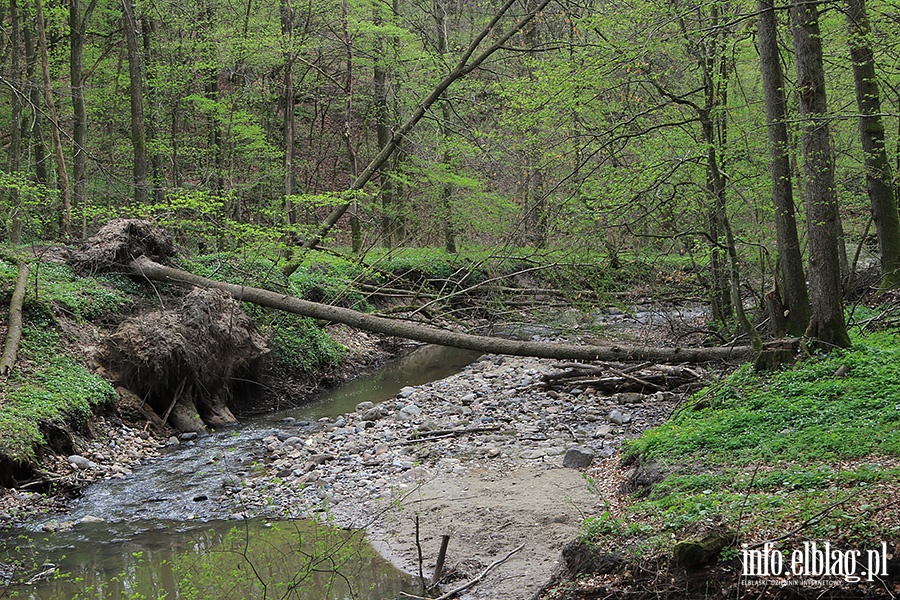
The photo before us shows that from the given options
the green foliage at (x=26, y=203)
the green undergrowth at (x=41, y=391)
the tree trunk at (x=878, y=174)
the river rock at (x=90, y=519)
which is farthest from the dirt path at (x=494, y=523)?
the green foliage at (x=26, y=203)

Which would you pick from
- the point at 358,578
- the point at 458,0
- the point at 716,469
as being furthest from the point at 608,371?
the point at 458,0

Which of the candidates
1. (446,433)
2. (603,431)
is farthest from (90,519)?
(603,431)

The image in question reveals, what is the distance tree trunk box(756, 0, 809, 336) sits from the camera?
7293mm

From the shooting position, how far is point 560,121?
31.9 ft

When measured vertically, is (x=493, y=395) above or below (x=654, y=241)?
below

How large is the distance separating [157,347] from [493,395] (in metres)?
5.20

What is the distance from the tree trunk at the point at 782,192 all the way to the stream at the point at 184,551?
5.19 m

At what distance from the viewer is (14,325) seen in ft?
28.3

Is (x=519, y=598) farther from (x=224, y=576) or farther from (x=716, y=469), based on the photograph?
(x=224, y=576)

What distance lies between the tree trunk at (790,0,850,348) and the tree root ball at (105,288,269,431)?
8142 mm

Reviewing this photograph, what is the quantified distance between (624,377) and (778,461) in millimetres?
5393

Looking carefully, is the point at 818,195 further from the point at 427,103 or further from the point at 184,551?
the point at 184,551

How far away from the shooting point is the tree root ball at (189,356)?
9.70 meters

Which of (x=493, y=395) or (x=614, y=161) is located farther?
(x=493, y=395)
